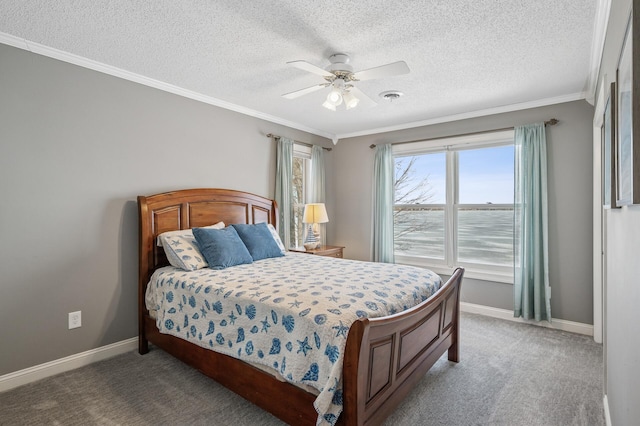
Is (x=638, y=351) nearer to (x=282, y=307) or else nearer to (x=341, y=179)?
(x=282, y=307)

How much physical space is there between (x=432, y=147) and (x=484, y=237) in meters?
1.38

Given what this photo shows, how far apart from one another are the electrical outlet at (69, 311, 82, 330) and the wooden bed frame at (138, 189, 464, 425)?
1.47 feet

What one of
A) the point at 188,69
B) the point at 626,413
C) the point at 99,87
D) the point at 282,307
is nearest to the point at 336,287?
the point at 282,307

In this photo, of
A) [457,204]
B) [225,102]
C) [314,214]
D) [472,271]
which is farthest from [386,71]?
[472,271]

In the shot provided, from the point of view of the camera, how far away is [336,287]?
88.4 inches

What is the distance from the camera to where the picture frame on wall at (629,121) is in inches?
36.8

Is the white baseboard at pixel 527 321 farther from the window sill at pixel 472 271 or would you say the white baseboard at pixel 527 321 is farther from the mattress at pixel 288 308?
the mattress at pixel 288 308

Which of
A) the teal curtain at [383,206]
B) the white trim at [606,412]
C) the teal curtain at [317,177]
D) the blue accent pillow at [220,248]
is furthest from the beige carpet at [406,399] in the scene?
the teal curtain at [317,177]

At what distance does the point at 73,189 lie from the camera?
105 inches

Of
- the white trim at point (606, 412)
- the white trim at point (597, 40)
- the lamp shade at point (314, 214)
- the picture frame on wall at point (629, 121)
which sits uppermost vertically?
the white trim at point (597, 40)

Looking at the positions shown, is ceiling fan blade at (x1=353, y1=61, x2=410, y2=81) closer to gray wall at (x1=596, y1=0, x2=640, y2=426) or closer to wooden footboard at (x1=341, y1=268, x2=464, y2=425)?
gray wall at (x1=596, y1=0, x2=640, y2=426)

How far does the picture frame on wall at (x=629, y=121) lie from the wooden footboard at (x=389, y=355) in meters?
1.10

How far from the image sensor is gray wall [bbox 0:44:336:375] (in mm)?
2398

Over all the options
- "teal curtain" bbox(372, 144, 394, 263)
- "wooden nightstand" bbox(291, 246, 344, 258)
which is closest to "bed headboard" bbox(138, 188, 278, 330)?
"wooden nightstand" bbox(291, 246, 344, 258)
